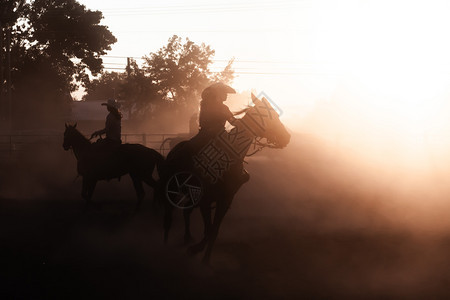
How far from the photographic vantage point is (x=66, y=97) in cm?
5734

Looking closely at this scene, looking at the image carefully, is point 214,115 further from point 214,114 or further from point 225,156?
point 225,156

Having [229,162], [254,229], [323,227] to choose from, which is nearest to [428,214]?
[323,227]

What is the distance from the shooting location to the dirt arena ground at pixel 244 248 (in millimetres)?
6652

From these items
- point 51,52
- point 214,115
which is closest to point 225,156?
point 214,115

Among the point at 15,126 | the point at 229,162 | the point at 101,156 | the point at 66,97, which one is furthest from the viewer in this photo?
the point at 66,97

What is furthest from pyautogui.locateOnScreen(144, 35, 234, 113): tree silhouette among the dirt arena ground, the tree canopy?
the dirt arena ground

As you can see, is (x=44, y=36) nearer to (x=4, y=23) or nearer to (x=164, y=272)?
(x=4, y=23)

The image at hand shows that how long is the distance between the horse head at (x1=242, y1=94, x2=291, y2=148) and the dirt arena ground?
67.0 inches

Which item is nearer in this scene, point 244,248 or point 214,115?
point 214,115

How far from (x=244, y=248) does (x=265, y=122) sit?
6.64 ft

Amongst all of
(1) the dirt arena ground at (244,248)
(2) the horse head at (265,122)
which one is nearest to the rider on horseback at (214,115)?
(2) the horse head at (265,122)

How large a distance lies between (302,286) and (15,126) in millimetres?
50910

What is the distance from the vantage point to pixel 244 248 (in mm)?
9047

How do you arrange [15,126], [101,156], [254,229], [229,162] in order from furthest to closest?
1. [15,126]
2. [101,156]
3. [254,229]
4. [229,162]
